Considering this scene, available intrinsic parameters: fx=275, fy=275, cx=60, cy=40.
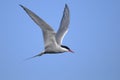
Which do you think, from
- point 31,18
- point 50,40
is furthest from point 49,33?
point 31,18

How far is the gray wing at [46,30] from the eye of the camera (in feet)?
44.1

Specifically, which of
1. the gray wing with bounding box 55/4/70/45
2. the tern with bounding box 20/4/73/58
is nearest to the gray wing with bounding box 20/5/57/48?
Answer: the tern with bounding box 20/4/73/58

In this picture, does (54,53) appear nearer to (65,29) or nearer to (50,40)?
(50,40)

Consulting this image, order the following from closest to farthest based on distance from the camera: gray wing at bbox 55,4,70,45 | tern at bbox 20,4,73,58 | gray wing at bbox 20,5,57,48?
gray wing at bbox 20,5,57,48 < tern at bbox 20,4,73,58 < gray wing at bbox 55,4,70,45

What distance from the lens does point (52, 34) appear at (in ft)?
47.7

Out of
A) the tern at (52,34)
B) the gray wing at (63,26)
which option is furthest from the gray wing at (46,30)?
the gray wing at (63,26)

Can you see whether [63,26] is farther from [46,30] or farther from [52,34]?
[46,30]

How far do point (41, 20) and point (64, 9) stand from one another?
1876mm

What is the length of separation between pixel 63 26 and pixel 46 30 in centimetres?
176

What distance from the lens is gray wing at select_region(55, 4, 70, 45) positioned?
15.0 m

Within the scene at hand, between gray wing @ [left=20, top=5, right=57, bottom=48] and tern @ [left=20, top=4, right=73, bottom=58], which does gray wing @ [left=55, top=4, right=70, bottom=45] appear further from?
gray wing @ [left=20, top=5, right=57, bottom=48]

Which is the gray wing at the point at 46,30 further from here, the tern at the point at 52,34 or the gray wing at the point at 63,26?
the gray wing at the point at 63,26

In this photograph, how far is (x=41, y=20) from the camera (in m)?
13.8

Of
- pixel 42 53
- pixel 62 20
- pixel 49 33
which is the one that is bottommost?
pixel 42 53
